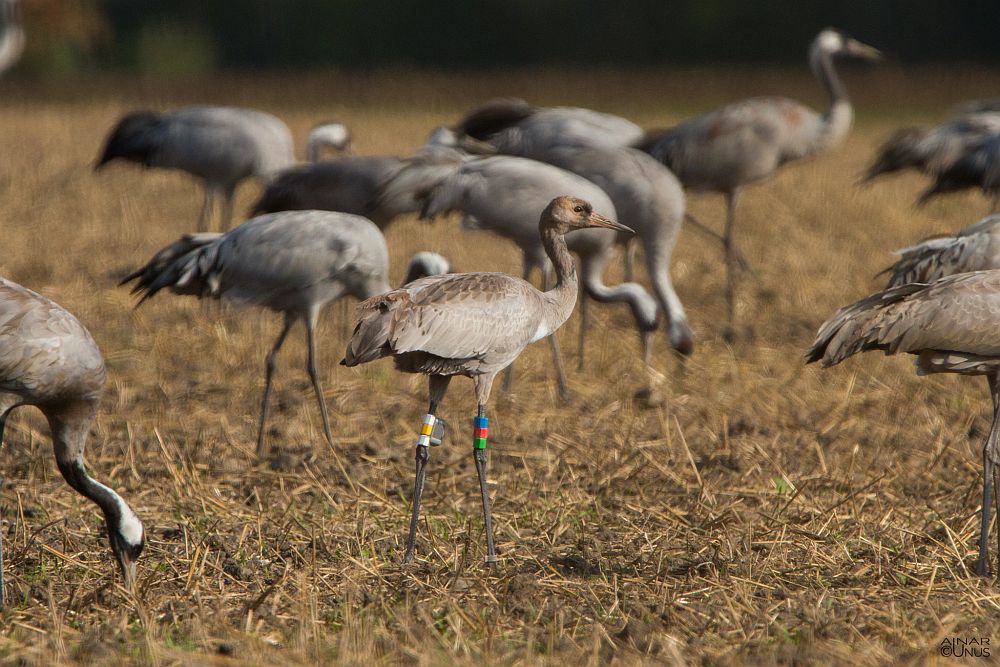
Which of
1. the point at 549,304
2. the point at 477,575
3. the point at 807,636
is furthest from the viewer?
the point at 549,304

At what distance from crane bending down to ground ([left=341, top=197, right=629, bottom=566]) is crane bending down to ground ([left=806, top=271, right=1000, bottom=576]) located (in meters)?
0.97

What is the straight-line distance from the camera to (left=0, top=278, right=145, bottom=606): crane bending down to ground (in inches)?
152

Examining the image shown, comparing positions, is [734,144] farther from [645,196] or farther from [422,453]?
[422,453]

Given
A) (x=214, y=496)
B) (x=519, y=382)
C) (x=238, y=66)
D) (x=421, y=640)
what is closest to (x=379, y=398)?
(x=519, y=382)

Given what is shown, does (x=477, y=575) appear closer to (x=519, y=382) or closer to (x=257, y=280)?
(x=257, y=280)

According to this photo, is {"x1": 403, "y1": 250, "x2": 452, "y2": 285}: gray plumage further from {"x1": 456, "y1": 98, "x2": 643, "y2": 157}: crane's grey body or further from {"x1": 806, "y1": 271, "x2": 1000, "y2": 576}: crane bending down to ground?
{"x1": 806, "y1": 271, "x2": 1000, "y2": 576}: crane bending down to ground

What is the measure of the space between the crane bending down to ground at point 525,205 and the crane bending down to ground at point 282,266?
3.72ft

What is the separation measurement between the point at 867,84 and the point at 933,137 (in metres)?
20.9

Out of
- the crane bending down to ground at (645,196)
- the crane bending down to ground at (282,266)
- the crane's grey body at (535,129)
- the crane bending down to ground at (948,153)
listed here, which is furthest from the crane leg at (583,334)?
the crane bending down to ground at (948,153)

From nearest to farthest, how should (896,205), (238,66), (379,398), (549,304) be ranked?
(549,304) → (379,398) → (896,205) → (238,66)

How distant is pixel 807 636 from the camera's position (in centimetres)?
346

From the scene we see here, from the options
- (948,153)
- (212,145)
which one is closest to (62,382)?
(212,145)

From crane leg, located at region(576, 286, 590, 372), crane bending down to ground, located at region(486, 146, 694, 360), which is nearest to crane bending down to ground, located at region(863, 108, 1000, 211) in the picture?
crane bending down to ground, located at region(486, 146, 694, 360)

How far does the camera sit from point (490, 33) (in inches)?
1577
